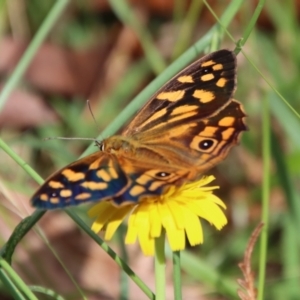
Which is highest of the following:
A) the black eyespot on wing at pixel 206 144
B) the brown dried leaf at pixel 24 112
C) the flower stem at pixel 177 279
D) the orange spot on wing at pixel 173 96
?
the brown dried leaf at pixel 24 112

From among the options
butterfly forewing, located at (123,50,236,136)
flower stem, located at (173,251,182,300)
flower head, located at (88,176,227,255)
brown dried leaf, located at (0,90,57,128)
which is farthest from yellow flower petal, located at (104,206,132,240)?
brown dried leaf, located at (0,90,57,128)

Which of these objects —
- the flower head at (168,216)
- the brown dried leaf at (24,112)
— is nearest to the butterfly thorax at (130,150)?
the flower head at (168,216)

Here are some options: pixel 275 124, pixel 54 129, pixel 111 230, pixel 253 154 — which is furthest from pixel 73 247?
pixel 111 230

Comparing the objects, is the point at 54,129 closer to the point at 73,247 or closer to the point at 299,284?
the point at 73,247

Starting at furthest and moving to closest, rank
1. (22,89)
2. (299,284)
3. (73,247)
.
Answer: (22,89)
(73,247)
(299,284)

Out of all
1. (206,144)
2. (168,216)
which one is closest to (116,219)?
(168,216)

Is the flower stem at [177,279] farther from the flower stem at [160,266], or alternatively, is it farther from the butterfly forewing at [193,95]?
the butterfly forewing at [193,95]

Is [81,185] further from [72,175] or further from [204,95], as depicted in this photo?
[204,95]
